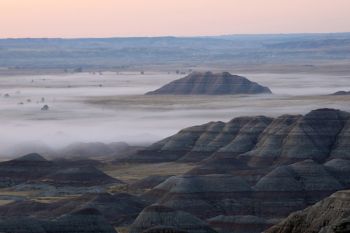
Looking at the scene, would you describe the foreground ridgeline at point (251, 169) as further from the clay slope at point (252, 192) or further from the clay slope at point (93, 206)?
the clay slope at point (93, 206)

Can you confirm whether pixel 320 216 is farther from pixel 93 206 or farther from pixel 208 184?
pixel 208 184

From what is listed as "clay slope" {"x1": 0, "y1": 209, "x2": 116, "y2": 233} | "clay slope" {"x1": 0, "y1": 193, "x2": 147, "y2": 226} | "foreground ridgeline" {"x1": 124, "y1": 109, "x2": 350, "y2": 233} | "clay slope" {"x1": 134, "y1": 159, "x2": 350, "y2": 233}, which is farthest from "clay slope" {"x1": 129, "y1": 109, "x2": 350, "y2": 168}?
"clay slope" {"x1": 0, "y1": 209, "x2": 116, "y2": 233}

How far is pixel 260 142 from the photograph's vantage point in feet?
391

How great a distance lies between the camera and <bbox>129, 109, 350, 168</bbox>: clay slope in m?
113

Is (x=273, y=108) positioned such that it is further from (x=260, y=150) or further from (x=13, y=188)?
(x=13, y=188)

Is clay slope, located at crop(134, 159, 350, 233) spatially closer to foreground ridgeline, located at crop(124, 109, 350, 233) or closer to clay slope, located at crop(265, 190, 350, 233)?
foreground ridgeline, located at crop(124, 109, 350, 233)

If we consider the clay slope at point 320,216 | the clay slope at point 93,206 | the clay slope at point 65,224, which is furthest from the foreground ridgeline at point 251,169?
the clay slope at point 320,216

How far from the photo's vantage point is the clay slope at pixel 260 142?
11288 centimetres

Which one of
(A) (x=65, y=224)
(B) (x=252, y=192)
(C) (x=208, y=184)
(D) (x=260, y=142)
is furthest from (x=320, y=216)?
(D) (x=260, y=142)

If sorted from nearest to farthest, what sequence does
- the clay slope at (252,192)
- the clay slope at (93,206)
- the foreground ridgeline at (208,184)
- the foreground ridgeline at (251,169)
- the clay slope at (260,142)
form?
the foreground ridgeline at (208,184), the clay slope at (93,206), the foreground ridgeline at (251,169), the clay slope at (252,192), the clay slope at (260,142)

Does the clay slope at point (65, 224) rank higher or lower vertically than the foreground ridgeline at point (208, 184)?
higher

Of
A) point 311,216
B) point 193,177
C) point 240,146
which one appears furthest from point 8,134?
point 311,216

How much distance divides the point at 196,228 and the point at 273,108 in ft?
418

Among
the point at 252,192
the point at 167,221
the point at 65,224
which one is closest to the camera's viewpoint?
Answer: the point at 65,224
